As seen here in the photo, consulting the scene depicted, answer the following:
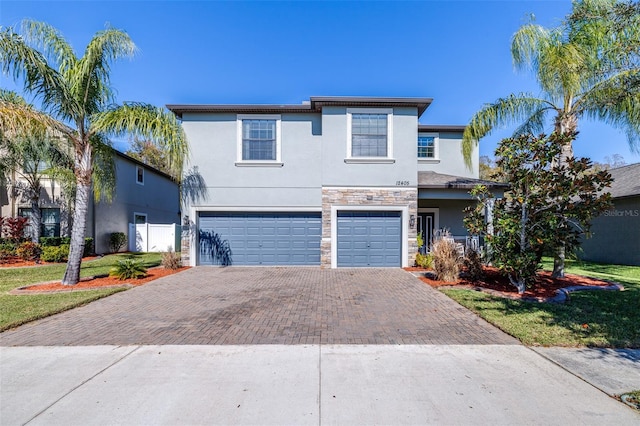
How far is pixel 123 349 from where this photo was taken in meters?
4.56

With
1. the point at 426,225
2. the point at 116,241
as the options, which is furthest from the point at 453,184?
the point at 116,241

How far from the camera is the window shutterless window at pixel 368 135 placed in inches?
492

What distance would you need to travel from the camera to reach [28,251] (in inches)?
545

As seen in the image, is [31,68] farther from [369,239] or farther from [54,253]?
[369,239]

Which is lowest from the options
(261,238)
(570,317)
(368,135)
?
(570,317)

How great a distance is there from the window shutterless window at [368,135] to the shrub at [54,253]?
45.4 ft

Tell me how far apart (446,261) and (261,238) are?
23.8ft

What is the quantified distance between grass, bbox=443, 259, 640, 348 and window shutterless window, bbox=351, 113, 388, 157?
6449mm

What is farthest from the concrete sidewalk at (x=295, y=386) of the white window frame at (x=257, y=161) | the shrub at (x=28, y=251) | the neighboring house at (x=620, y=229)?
the neighboring house at (x=620, y=229)

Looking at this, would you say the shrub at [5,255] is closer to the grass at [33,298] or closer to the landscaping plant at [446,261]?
the grass at [33,298]

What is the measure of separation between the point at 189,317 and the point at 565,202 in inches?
359

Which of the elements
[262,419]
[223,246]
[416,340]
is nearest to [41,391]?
[262,419]

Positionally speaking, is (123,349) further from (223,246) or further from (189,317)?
(223,246)

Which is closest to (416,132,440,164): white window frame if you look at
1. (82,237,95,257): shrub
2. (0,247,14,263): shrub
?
(82,237,95,257): shrub
